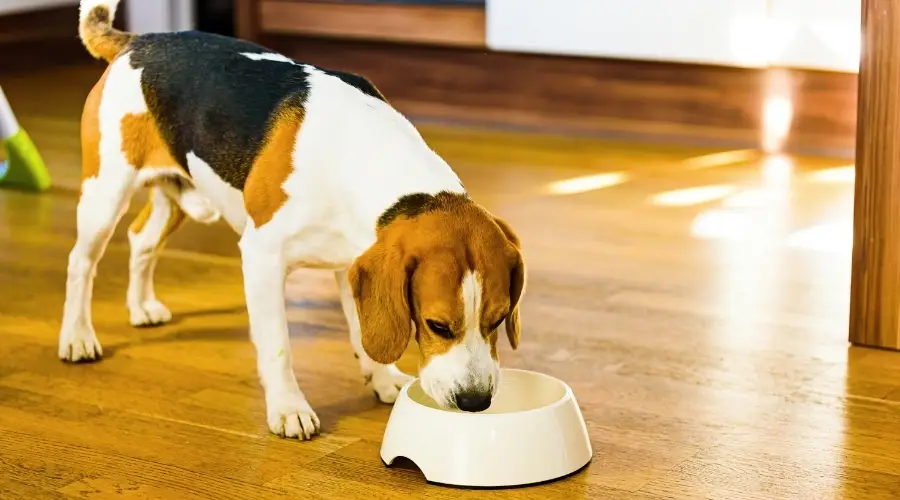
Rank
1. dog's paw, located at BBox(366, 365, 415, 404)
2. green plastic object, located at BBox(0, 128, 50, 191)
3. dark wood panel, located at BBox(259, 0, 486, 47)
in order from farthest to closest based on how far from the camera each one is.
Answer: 1. dark wood panel, located at BBox(259, 0, 486, 47)
2. green plastic object, located at BBox(0, 128, 50, 191)
3. dog's paw, located at BBox(366, 365, 415, 404)

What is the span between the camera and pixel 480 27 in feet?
16.5

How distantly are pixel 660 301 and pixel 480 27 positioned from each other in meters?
2.14

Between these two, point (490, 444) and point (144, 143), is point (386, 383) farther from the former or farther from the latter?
point (144, 143)

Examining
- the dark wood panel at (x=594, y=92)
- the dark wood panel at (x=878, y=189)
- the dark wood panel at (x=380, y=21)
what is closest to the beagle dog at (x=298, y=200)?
the dark wood panel at (x=878, y=189)

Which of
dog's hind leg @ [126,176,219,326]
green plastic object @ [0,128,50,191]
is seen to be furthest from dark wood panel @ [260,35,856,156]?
dog's hind leg @ [126,176,219,326]

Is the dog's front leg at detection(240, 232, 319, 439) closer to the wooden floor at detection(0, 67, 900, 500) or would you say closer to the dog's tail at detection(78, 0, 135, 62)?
the wooden floor at detection(0, 67, 900, 500)

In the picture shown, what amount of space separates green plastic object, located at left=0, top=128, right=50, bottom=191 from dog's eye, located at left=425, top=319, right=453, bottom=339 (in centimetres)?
260

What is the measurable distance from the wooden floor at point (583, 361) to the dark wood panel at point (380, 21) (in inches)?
36.5

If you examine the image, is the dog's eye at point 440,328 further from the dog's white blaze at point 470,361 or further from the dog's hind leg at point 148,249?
the dog's hind leg at point 148,249

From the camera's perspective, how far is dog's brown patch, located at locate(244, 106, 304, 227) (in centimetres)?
225

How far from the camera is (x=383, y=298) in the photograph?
2041 millimetres

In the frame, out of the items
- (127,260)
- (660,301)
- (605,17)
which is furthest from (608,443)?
(605,17)

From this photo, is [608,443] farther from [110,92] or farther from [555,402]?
[110,92]

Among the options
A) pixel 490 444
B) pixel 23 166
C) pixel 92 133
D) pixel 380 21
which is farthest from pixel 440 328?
pixel 380 21
